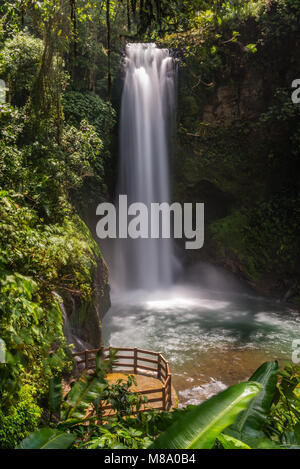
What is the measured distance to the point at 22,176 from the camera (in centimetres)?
627

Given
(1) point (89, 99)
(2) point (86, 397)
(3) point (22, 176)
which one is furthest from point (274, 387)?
(1) point (89, 99)

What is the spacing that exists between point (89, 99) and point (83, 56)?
8.99ft

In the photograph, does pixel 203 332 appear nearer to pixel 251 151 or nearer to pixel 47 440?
pixel 251 151

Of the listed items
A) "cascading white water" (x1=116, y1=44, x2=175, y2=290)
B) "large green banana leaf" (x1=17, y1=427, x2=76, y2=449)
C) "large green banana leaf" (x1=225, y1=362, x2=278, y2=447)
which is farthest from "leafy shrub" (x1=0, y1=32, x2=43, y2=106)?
"large green banana leaf" (x1=225, y1=362, x2=278, y2=447)

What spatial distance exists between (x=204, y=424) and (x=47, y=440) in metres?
0.98

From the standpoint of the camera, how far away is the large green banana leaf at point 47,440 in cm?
184

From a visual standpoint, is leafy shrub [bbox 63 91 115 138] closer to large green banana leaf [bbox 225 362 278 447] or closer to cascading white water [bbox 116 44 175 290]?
cascading white water [bbox 116 44 175 290]

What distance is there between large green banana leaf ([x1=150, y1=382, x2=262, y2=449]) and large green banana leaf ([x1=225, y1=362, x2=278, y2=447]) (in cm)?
32

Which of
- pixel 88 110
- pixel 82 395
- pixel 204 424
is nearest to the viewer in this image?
pixel 204 424

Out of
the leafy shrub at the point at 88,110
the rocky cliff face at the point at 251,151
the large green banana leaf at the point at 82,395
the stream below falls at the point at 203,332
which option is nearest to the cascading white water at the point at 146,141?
the rocky cliff face at the point at 251,151

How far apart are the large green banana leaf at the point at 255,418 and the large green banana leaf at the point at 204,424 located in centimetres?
32

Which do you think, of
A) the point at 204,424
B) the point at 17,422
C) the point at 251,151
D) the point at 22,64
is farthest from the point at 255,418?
the point at 251,151

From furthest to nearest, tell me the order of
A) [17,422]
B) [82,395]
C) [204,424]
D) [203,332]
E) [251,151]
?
1. [251,151]
2. [203,332]
3. [17,422]
4. [82,395]
5. [204,424]

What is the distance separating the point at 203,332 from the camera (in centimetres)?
1150
